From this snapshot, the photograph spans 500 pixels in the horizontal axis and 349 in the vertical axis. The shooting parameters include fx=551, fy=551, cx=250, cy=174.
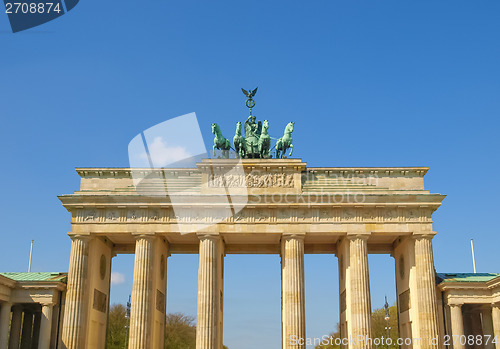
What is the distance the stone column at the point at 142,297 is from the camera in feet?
131

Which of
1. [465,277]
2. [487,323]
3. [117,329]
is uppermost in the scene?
[465,277]

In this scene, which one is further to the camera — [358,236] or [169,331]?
[169,331]

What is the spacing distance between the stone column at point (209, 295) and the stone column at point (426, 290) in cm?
1487

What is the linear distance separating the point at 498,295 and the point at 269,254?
1878 centimetres

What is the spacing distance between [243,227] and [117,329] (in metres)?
39.7

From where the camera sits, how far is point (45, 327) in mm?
40188

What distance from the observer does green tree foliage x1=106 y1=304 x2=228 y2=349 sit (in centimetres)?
7194

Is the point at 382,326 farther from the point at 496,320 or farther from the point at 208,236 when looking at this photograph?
the point at 208,236

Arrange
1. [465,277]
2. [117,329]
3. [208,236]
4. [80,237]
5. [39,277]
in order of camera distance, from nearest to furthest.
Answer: [80,237], [208,236], [39,277], [465,277], [117,329]

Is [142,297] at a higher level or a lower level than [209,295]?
lower

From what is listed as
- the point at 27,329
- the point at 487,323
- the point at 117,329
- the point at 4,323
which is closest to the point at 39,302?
the point at 4,323

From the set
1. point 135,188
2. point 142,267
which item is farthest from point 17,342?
point 135,188

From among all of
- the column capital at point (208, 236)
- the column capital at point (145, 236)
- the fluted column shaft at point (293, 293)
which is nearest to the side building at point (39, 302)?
the column capital at point (145, 236)

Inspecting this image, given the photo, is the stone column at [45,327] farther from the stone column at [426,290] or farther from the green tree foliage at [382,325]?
the green tree foliage at [382,325]
